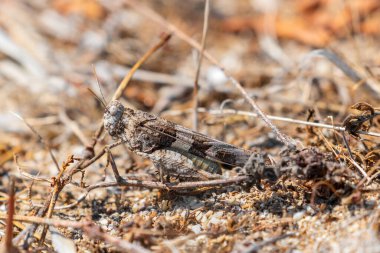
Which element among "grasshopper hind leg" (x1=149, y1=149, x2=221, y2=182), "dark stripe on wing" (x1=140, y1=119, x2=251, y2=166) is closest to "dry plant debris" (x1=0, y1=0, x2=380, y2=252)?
"grasshopper hind leg" (x1=149, y1=149, x2=221, y2=182)

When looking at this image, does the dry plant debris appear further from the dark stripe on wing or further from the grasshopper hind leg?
the dark stripe on wing

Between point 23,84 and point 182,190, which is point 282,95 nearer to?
point 182,190

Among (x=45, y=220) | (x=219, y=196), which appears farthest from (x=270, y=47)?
(x=45, y=220)

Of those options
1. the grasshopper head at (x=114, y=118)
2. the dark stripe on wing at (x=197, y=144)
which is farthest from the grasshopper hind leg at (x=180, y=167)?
the grasshopper head at (x=114, y=118)

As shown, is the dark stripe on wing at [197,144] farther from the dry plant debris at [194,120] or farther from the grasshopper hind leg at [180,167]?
the dry plant debris at [194,120]

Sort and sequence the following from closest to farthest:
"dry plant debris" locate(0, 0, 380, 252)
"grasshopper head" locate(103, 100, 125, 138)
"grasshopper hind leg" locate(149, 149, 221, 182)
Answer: "dry plant debris" locate(0, 0, 380, 252) < "grasshopper hind leg" locate(149, 149, 221, 182) < "grasshopper head" locate(103, 100, 125, 138)
